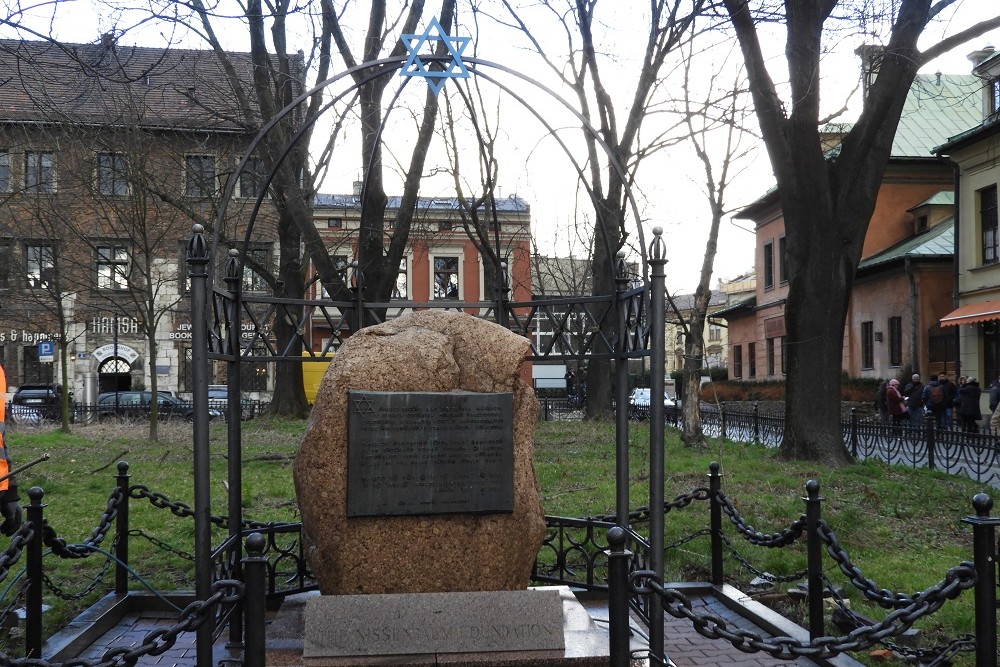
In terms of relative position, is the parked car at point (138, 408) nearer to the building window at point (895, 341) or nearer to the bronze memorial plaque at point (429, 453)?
the bronze memorial plaque at point (429, 453)

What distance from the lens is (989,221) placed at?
88.8 ft

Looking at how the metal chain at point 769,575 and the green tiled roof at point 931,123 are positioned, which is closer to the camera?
the metal chain at point 769,575

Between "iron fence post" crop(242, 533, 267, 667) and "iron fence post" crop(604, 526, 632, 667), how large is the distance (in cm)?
164

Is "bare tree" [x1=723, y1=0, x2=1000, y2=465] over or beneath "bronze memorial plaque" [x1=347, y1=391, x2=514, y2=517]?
over

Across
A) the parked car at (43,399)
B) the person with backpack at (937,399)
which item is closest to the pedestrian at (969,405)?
the person with backpack at (937,399)

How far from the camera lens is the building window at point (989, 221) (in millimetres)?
26725

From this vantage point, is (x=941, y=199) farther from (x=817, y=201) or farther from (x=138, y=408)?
(x=138, y=408)

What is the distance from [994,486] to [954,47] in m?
6.77

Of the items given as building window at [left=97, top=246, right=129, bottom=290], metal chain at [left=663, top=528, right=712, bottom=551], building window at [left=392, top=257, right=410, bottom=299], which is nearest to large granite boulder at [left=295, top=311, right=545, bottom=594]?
metal chain at [left=663, top=528, right=712, bottom=551]

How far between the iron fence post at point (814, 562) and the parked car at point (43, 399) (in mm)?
26377

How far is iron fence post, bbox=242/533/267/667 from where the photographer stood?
411 centimetres

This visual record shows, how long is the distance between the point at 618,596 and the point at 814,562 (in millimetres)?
2299

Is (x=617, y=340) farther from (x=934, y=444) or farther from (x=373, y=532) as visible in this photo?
(x=934, y=444)

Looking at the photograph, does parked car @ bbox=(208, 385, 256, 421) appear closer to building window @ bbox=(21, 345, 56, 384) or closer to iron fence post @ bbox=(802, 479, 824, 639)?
building window @ bbox=(21, 345, 56, 384)
